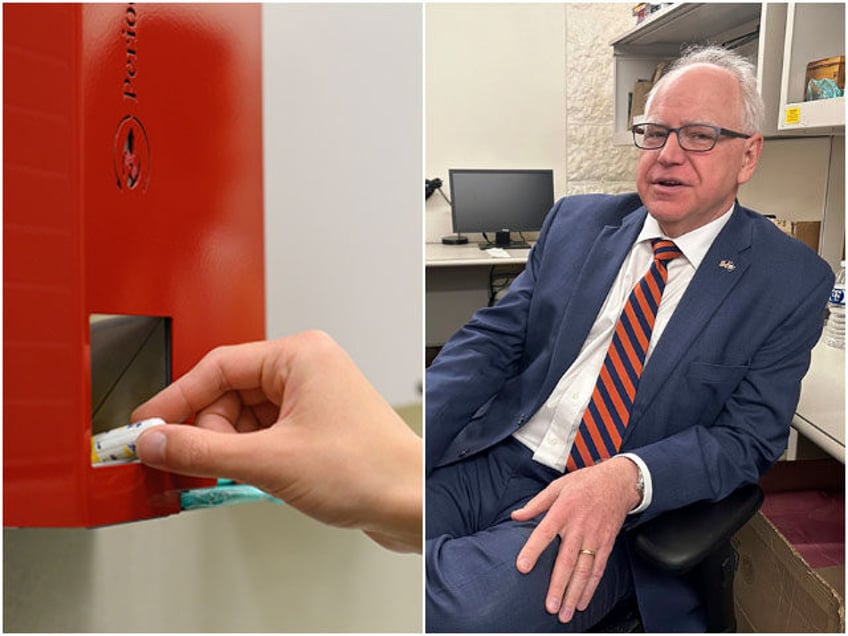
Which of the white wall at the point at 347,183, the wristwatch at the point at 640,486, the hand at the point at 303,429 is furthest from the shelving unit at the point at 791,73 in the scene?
the hand at the point at 303,429

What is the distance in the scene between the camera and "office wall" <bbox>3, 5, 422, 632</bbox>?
1185mm

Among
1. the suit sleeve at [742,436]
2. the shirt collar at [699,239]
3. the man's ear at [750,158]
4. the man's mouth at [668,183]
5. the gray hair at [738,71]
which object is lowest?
the suit sleeve at [742,436]

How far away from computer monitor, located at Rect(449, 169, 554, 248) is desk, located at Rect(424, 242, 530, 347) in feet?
0.07

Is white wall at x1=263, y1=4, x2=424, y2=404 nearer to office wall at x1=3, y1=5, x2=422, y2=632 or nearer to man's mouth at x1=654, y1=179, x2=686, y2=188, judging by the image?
office wall at x1=3, y1=5, x2=422, y2=632

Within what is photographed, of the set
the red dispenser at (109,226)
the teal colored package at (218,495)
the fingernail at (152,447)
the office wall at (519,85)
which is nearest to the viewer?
the red dispenser at (109,226)

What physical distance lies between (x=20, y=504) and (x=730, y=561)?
2.85 ft

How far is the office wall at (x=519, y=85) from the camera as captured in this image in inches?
44.3

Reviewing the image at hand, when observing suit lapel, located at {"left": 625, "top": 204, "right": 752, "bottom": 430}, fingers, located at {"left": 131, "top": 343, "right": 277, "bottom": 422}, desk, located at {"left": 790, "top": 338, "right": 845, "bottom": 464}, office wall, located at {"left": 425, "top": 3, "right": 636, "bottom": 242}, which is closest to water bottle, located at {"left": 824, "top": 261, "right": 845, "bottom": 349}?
desk, located at {"left": 790, "top": 338, "right": 845, "bottom": 464}

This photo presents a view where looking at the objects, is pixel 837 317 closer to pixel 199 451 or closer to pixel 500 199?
pixel 500 199

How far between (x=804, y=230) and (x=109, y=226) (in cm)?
86

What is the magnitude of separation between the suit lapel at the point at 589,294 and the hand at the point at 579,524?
4.9 inches

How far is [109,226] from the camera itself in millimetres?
863

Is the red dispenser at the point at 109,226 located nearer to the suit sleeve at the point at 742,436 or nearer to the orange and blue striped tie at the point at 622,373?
the orange and blue striped tie at the point at 622,373

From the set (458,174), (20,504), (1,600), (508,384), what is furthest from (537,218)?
(1,600)
